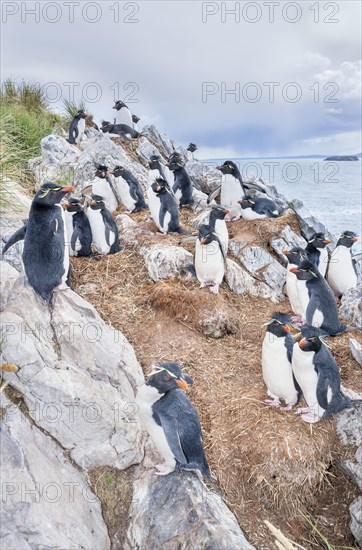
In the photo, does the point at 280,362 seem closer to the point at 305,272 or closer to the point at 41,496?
the point at 305,272

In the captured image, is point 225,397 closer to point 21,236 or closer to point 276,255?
point 21,236

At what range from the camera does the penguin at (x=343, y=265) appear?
7.50 meters

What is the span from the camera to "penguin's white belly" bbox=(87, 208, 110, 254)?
7.16m

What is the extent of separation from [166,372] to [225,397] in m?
1.54

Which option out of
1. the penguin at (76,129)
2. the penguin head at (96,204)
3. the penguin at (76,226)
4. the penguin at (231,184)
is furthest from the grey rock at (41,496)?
the penguin at (76,129)

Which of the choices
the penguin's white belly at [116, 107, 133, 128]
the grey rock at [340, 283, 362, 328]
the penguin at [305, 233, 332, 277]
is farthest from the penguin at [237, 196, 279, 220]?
the penguin's white belly at [116, 107, 133, 128]

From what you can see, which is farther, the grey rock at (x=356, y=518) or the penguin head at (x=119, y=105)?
the penguin head at (x=119, y=105)

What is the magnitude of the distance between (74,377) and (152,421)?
824 mm

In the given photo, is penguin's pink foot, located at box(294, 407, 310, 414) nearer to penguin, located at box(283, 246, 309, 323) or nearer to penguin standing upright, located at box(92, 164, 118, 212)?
penguin, located at box(283, 246, 309, 323)

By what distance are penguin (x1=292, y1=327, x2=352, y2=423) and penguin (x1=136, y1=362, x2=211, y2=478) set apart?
128 cm

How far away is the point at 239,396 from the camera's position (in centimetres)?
500

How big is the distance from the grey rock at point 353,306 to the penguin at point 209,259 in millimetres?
1771

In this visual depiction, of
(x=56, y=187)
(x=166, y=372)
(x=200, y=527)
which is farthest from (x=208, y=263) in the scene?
(x=200, y=527)

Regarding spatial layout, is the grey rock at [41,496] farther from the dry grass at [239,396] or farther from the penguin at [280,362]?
the penguin at [280,362]
